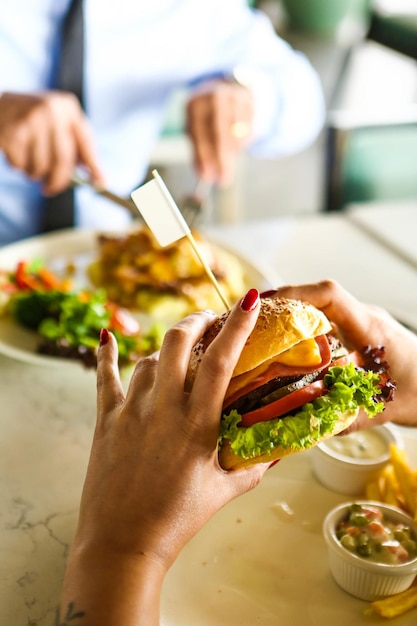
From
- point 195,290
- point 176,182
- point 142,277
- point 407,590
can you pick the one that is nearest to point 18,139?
point 142,277

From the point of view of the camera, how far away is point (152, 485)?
3.56 feet

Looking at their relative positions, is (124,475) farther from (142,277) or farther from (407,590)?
(142,277)

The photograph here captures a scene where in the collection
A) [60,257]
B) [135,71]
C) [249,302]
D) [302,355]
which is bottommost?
[60,257]

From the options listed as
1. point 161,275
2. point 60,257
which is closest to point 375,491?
point 161,275

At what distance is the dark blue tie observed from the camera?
288 cm

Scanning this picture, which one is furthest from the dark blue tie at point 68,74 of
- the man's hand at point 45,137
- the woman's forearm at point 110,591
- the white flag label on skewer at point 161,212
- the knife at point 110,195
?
the woman's forearm at point 110,591

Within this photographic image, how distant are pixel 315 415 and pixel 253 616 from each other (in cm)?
40

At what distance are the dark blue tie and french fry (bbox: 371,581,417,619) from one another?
2312mm

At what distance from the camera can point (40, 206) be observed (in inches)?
128

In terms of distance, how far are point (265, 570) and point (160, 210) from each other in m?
0.73

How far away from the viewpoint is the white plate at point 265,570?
128cm

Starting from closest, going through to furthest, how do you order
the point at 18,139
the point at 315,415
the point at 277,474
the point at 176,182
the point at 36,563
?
the point at 315,415 < the point at 36,563 < the point at 277,474 < the point at 18,139 < the point at 176,182

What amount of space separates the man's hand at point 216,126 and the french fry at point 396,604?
2053mm

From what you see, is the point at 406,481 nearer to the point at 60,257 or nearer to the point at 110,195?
the point at 110,195
